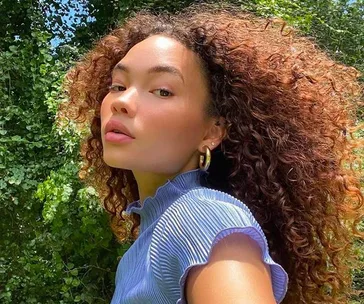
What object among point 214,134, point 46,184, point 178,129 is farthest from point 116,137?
point 46,184

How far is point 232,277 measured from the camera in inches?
32.2

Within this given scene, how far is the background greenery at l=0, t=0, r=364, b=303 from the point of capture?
3.41m

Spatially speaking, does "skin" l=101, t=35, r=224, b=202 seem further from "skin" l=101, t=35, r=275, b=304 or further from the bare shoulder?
the bare shoulder

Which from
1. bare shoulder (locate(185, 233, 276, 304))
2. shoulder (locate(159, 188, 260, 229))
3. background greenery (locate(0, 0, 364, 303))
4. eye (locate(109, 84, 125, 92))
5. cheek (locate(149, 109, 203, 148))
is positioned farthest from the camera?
background greenery (locate(0, 0, 364, 303))

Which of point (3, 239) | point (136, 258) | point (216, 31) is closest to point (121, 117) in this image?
point (136, 258)

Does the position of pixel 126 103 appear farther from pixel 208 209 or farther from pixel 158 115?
pixel 208 209

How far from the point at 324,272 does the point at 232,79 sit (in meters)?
0.46

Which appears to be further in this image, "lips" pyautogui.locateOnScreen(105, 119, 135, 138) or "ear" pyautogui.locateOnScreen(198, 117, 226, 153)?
"ear" pyautogui.locateOnScreen(198, 117, 226, 153)

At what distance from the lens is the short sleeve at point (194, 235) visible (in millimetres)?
877

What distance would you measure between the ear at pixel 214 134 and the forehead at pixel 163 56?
0.11 m

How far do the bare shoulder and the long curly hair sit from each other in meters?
0.39

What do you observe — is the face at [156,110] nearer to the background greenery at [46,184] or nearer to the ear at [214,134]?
the ear at [214,134]

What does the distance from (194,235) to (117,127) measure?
33 cm

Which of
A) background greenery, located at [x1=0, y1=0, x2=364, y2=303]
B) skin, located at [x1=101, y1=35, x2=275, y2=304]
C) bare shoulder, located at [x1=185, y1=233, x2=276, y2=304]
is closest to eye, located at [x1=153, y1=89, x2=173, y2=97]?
skin, located at [x1=101, y1=35, x2=275, y2=304]
